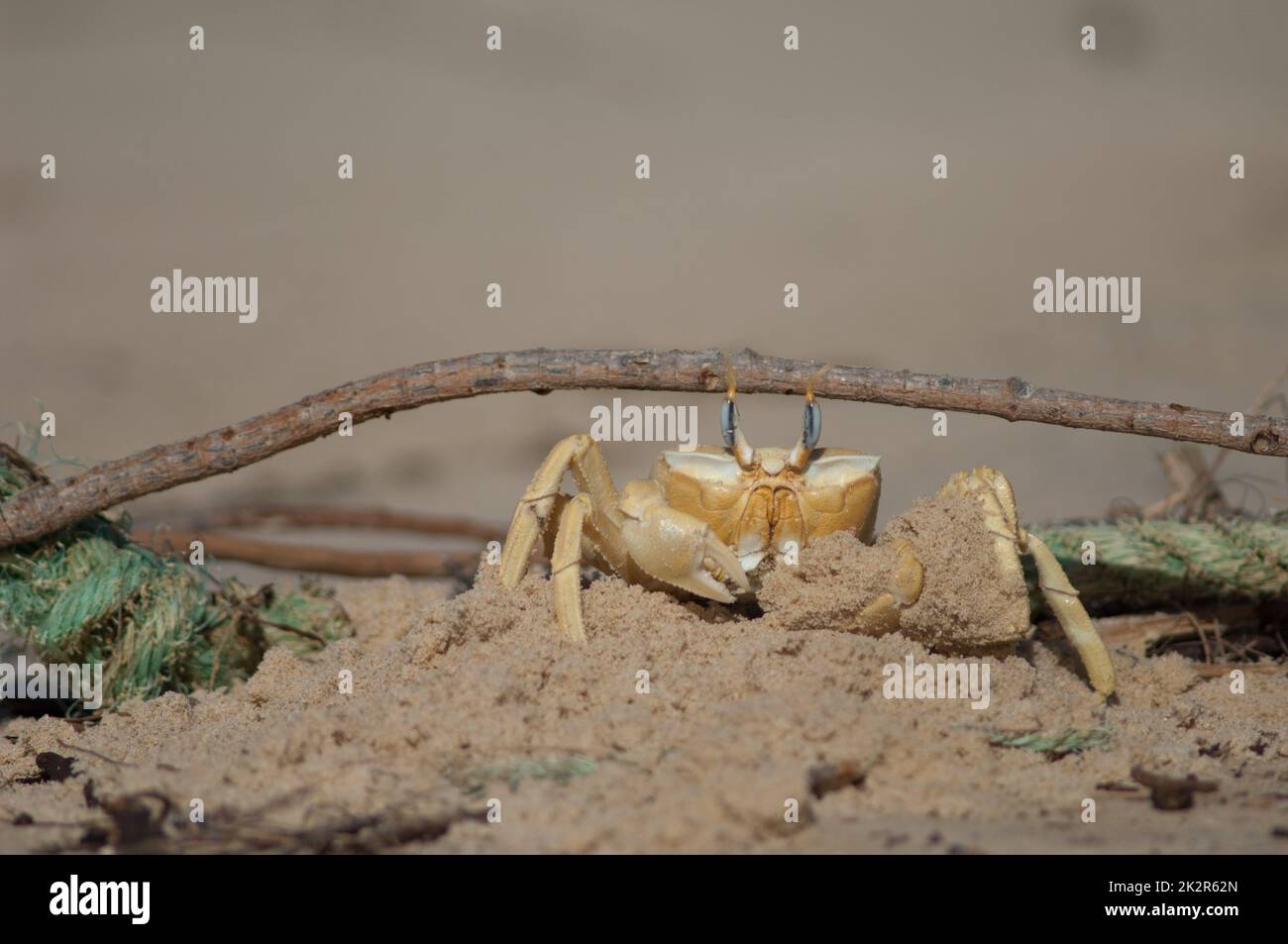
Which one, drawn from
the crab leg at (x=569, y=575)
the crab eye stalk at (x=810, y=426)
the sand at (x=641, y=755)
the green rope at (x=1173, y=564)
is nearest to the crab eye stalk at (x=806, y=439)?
the crab eye stalk at (x=810, y=426)

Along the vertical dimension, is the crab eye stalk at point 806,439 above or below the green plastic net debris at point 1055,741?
above

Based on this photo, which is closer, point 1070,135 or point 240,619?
point 240,619

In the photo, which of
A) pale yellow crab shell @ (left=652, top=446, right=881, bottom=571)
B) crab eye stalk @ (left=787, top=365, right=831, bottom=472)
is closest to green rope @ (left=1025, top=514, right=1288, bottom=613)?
pale yellow crab shell @ (left=652, top=446, right=881, bottom=571)

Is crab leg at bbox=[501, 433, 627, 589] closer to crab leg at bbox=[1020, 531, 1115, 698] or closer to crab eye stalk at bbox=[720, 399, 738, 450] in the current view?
crab eye stalk at bbox=[720, 399, 738, 450]

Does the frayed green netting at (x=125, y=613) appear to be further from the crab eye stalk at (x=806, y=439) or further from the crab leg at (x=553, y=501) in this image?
the crab eye stalk at (x=806, y=439)

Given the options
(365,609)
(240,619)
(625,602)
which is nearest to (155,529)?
(240,619)
